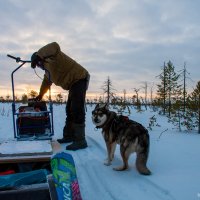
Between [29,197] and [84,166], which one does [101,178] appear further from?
[29,197]

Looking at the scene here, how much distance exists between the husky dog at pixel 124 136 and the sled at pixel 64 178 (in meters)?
1.64

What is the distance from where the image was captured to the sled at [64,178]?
2361 mm

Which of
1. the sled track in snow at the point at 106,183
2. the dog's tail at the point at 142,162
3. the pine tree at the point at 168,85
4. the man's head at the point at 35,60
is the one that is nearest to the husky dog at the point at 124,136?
the dog's tail at the point at 142,162

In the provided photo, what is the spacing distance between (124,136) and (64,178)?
2.03 metres

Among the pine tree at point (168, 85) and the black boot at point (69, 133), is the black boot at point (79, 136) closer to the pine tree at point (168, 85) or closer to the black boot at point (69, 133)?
the black boot at point (69, 133)

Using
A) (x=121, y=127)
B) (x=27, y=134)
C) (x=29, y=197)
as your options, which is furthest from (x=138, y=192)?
(x=27, y=134)

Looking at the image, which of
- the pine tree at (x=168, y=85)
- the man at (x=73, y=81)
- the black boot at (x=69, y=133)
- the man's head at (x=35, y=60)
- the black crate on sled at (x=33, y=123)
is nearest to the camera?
the man's head at (x=35, y=60)

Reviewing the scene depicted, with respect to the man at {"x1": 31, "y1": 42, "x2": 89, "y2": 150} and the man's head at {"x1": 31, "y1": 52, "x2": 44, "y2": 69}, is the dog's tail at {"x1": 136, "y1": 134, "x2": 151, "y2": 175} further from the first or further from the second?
the man's head at {"x1": 31, "y1": 52, "x2": 44, "y2": 69}

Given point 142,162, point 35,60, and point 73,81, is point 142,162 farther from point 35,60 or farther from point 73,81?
point 35,60

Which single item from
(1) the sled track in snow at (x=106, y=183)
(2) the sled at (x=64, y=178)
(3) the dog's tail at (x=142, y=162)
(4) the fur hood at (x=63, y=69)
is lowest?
(1) the sled track in snow at (x=106, y=183)

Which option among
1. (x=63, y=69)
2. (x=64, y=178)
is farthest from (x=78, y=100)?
(x=64, y=178)

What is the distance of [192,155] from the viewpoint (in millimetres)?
5352

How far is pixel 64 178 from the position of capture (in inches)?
97.8

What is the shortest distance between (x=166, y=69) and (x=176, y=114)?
569 inches
